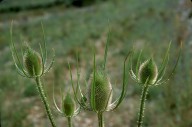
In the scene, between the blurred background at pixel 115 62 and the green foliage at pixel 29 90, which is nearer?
the blurred background at pixel 115 62

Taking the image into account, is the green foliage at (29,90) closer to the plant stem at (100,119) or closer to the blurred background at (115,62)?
the blurred background at (115,62)

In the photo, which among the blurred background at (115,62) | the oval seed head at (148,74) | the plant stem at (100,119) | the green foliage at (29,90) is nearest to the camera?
the plant stem at (100,119)

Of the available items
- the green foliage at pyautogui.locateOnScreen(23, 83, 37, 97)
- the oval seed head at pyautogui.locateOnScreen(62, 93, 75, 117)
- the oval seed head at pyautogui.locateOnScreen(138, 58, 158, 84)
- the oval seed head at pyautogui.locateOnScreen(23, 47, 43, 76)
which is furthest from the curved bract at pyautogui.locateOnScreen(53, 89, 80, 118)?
the green foliage at pyautogui.locateOnScreen(23, 83, 37, 97)

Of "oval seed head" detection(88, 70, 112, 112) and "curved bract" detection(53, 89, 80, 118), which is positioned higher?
"oval seed head" detection(88, 70, 112, 112)

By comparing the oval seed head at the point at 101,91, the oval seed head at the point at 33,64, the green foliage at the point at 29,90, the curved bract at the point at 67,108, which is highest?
the oval seed head at the point at 33,64

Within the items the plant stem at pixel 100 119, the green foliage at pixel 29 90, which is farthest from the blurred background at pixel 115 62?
the plant stem at pixel 100 119

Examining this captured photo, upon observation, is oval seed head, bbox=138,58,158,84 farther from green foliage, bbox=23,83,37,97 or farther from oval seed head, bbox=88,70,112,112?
green foliage, bbox=23,83,37,97

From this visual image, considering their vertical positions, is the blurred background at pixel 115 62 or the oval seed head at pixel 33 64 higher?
the oval seed head at pixel 33 64

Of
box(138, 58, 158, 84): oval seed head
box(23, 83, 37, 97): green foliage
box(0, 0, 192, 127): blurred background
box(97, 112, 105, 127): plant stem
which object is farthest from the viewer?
box(23, 83, 37, 97): green foliage
